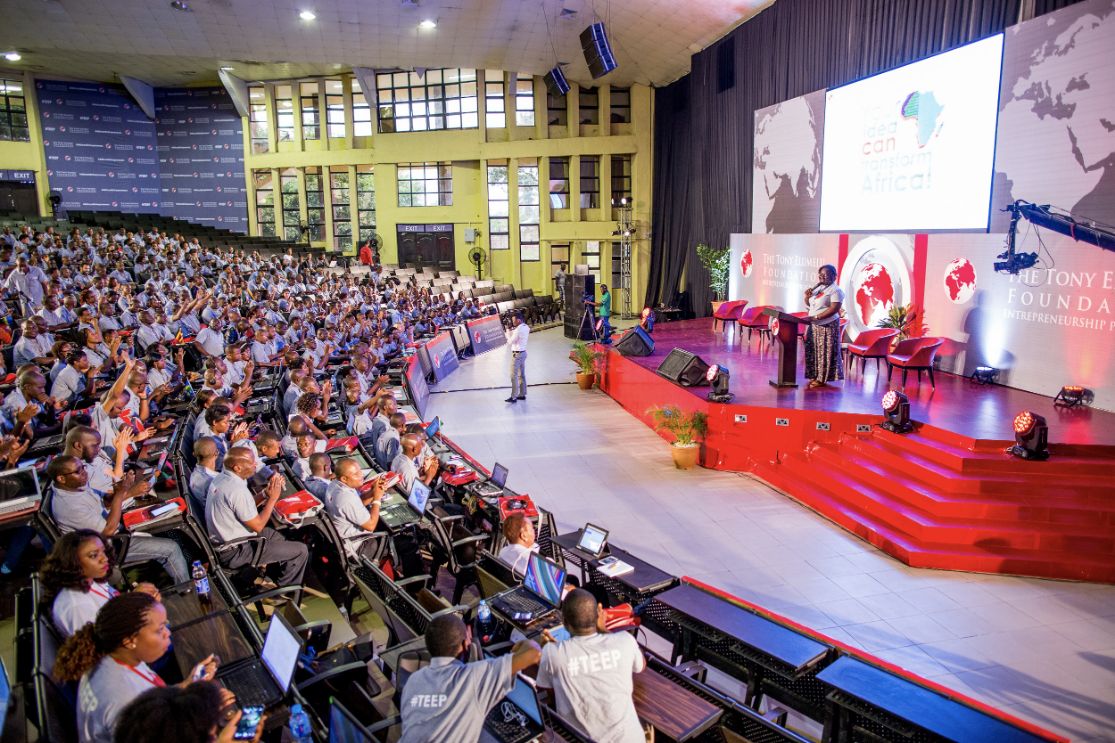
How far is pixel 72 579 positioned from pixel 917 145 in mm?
10591

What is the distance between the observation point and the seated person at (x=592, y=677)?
2.86 meters

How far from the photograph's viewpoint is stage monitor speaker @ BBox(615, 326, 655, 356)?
11945mm

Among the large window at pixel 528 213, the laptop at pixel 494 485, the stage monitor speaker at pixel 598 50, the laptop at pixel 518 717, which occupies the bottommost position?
the laptop at pixel 494 485

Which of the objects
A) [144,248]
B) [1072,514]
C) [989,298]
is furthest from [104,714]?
[144,248]

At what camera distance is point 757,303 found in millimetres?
15023

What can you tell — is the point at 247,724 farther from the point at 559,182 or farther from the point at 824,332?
the point at 559,182

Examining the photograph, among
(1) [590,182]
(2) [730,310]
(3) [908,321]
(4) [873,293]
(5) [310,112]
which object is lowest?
(2) [730,310]

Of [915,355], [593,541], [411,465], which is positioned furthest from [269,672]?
[915,355]

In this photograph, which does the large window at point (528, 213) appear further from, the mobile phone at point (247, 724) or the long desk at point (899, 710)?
the mobile phone at point (247, 724)

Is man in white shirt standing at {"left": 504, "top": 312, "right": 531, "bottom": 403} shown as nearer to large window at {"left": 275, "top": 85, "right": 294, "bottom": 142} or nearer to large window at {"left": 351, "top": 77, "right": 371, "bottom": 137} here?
large window at {"left": 351, "top": 77, "right": 371, "bottom": 137}

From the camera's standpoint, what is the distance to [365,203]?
2431 cm

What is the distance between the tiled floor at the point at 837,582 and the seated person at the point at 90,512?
3.42 m

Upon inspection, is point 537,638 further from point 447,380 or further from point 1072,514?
point 447,380

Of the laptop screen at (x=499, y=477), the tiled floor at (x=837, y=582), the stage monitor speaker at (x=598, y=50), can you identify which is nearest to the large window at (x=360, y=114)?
the stage monitor speaker at (x=598, y=50)
